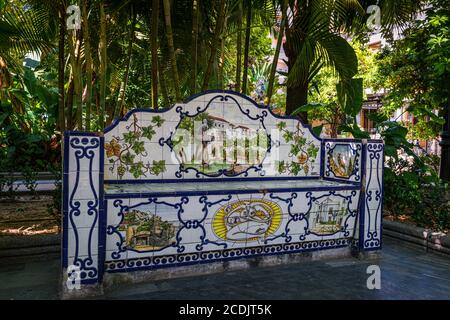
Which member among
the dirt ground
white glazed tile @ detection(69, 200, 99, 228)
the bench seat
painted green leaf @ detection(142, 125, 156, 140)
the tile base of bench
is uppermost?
painted green leaf @ detection(142, 125, 156, 140)

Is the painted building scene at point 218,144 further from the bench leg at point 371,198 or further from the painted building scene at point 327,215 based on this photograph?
the bench leg at point 371,198

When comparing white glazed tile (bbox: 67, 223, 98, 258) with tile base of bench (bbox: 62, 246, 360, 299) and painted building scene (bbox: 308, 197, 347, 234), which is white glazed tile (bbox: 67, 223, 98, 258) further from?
painted building scene (bbox: 308, 197, 347, 234)

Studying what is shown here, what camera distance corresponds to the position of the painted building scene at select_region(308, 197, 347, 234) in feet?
14.9

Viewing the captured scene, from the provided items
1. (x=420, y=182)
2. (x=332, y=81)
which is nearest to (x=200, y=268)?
(x=420, y=182)

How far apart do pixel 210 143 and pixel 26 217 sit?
118 inches

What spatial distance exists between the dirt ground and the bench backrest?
166 cm

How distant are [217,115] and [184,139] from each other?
42cm

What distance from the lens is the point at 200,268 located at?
4.05m

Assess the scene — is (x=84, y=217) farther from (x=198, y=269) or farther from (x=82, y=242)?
(x=198, y=269)

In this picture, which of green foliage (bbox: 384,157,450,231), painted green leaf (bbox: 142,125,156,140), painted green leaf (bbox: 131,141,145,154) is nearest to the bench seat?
painted green leaf (bbox: 131,141,145,154)

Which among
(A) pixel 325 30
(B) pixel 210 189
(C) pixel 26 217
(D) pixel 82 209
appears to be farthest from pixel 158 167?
(A) pixel 325 30

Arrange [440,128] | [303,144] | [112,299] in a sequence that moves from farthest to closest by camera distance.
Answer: [440,128], [303,144], [112,299]

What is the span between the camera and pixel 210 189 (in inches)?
159
